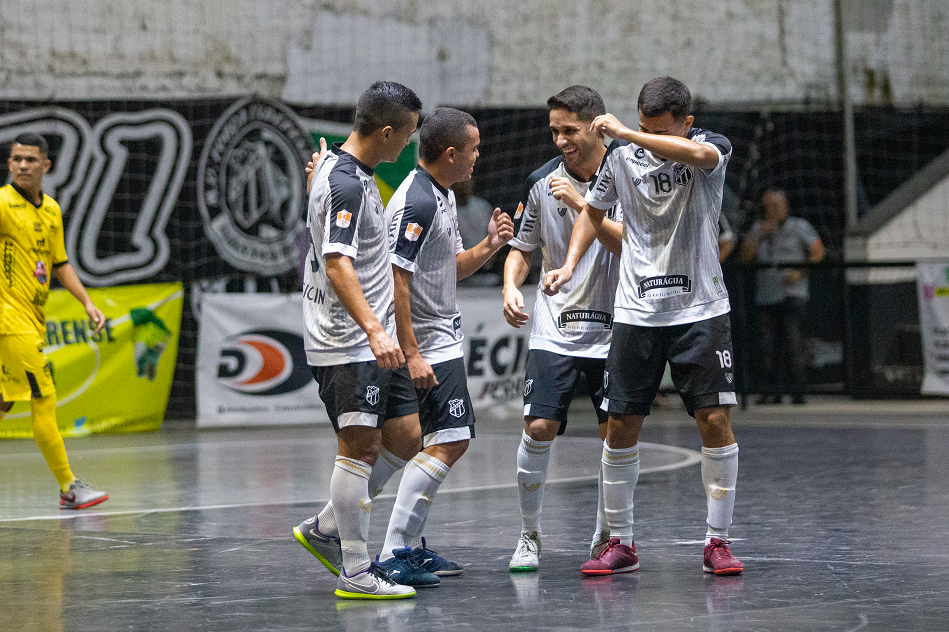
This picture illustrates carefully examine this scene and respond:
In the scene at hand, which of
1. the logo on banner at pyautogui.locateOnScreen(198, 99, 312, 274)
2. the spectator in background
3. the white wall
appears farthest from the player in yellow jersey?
the spectator in background

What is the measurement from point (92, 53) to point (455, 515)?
907 cm

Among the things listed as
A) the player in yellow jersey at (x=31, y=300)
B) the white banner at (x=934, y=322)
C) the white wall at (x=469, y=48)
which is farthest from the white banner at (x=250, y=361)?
the white banner at (x=934, y=322)

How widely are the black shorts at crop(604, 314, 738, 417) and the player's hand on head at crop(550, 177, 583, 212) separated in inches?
20.8

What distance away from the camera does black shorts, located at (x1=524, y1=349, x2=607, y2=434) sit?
5121mm

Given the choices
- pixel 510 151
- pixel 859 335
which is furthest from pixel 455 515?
pixel 510 151

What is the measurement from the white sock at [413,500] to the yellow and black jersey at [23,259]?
3532 millimetres

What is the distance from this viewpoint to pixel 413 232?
15.6 feet

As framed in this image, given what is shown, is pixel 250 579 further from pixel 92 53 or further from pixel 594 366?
pixel 92 53

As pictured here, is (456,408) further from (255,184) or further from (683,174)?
(255,184)

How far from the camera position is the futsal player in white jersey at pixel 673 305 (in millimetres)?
4805

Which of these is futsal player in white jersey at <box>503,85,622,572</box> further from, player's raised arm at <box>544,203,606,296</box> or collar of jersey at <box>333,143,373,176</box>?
collar of jersey at <box>333,143,373,176</box>

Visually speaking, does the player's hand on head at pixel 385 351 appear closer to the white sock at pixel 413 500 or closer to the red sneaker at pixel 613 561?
the white sock at pixel 413 500

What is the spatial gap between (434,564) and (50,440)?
3320 millimetres

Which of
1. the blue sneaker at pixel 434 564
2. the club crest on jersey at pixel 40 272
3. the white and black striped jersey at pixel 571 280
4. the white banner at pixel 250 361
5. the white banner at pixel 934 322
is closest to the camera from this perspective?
the blue sneaker at pixel 434 564
